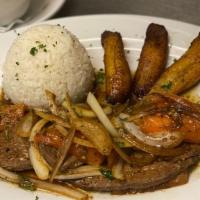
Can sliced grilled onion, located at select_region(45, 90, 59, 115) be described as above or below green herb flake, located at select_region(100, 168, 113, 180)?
above

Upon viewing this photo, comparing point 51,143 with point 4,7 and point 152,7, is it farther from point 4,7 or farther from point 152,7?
point 152,7

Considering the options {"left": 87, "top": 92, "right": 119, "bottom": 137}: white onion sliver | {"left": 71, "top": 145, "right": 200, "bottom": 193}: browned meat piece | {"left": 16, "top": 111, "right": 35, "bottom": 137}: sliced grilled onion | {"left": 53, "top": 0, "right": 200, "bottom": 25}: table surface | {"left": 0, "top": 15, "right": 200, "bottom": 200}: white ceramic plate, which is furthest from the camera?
{"left": 53, "top": 0, "right": 200, "bottom": 25}: table surface

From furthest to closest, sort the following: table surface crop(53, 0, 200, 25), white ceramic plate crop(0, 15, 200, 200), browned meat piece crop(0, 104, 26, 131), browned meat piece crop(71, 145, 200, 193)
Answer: table surface crop(53, 0, 200, 25)
white ceramic plate crop(0, 15, 200, 200)
browned meat piece crop(0, 104, 26, 131)
browned meat piece crop(71, 145, 200, 193)

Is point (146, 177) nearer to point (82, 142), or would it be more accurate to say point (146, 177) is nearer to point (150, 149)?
point (150, 149)

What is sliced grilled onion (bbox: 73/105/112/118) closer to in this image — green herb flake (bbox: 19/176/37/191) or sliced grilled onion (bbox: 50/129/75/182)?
sliced grilled onion (bbox: 50/129/75/182)

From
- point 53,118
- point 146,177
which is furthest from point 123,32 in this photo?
point 146,177

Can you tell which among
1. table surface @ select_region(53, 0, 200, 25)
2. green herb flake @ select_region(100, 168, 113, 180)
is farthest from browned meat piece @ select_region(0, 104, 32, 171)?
table surface @ select_region(53, 0, 200, 25)

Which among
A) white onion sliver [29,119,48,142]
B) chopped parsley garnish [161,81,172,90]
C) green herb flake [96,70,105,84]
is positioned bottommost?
white onion sliver [29,119,48,142]

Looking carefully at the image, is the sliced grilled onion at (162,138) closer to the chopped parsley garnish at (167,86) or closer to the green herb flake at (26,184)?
the chopped parsley garnish at (167,86)
